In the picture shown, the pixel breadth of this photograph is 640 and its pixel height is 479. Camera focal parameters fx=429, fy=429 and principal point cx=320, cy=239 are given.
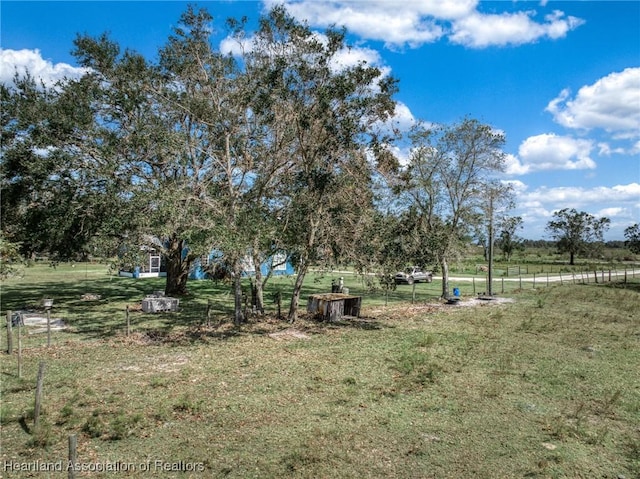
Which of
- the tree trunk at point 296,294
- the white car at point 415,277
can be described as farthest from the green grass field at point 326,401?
the white car at point 415,277

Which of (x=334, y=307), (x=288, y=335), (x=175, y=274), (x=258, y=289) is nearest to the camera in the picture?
(x=288, y=335)

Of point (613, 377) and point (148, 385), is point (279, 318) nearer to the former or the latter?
point (148, 385)

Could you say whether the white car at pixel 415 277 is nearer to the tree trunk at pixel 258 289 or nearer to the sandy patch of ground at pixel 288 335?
the tree trunk at pixel 258 289

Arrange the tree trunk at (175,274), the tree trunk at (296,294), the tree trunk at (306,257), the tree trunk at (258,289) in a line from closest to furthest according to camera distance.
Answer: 1. the tree trunk at (306,257)
2. the tree trunk at (258,289)
3. the tree trunk at (296,294)
4. the tree trunk at (175,274)

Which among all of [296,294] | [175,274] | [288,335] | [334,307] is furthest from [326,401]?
[175,274]

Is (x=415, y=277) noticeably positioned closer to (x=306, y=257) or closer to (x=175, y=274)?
(x=175, y=274)

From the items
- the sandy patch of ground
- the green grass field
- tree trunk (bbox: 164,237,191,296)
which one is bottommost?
the green grass field

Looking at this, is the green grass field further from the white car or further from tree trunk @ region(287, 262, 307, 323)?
the white car

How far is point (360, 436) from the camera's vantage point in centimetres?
637

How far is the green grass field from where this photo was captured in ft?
18.4

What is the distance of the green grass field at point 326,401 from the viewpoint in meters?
5.62

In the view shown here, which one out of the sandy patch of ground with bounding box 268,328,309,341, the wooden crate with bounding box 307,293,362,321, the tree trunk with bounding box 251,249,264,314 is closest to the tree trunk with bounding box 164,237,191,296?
the tree trunk with bounding box 251,249,264,314

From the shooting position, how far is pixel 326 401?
25.7 feet

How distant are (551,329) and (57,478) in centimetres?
1505
